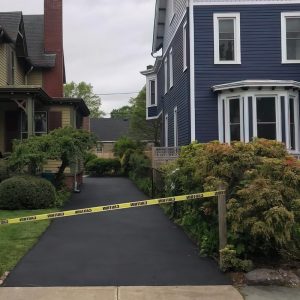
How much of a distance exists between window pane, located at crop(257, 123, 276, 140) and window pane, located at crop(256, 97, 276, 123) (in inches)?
6.9

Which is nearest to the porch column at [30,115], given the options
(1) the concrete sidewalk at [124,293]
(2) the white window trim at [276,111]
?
(2) the white window trim at [276,111]

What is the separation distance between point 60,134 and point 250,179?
1007 cm

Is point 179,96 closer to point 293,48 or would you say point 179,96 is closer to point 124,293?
point 293,48

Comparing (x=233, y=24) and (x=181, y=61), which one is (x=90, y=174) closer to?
(x=181, y=61)

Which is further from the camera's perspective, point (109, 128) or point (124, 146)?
point (109, 128)

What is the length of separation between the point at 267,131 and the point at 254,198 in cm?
996

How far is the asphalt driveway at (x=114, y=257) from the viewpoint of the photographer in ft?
21.9

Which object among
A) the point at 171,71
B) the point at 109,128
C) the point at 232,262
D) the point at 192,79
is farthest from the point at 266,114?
the point at 109,128

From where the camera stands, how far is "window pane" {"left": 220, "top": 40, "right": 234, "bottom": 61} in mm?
17469

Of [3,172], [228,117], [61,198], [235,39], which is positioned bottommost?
[61,198]

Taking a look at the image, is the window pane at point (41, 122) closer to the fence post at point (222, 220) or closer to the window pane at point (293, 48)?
the window pane at point (293, 48)

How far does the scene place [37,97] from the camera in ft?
62.2

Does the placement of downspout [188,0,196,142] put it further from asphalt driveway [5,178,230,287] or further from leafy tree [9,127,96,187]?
asphalt driveway [5,178,230,287]

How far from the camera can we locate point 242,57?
1738cm
